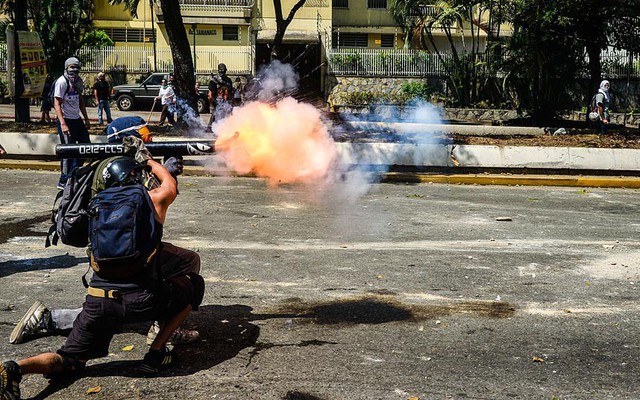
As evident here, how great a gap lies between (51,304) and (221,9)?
35650mm

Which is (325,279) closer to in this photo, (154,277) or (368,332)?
(368,332)

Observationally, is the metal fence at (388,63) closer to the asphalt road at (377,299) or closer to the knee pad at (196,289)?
the asphalt road at (377,299)

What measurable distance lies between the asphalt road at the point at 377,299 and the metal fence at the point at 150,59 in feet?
85.2

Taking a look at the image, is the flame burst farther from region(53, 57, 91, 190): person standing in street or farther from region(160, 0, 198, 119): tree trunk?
region(160, 0, 198, 119): tree trunk

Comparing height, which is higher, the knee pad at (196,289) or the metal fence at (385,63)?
the metal fence at (385,63)

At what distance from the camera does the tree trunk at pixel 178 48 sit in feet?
60.5

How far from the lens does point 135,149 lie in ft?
18.8

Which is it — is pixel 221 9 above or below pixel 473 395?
above

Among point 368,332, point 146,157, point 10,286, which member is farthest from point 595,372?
point 10,286

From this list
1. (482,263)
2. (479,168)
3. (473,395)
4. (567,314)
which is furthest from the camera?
(479,168)

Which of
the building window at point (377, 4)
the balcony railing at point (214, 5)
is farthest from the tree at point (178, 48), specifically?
the building window at point (377, 4)

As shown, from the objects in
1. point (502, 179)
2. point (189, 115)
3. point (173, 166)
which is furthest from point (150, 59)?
point (173, 166)

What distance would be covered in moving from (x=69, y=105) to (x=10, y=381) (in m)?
8.44

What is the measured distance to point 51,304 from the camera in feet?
23.0
